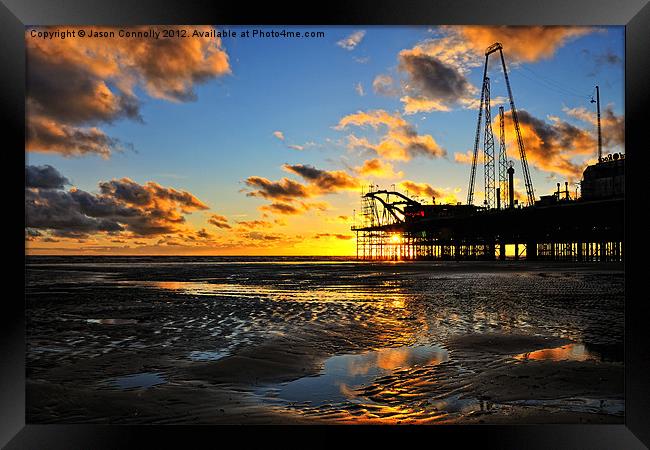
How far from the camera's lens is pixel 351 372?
8.22 metres

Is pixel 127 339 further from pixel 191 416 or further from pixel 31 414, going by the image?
pixel 191 416

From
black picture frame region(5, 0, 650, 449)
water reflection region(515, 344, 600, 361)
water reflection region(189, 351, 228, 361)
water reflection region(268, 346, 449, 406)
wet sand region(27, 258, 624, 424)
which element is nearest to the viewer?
black picture frame region(5, 0, 650, 449)

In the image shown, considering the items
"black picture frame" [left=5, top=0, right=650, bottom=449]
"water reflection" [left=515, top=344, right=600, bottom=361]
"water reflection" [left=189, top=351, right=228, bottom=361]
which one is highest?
"black picture frame" [left=5, top=0, right=650, bottom=449]

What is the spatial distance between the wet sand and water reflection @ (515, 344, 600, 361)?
19 mm

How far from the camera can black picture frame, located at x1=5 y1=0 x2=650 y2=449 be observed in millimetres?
4434

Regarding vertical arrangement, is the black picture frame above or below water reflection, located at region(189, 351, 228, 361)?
above

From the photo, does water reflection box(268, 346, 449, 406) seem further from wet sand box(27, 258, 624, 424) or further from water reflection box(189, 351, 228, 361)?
water reflection box(189, 351, 228, 361)

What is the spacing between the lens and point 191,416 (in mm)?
6020

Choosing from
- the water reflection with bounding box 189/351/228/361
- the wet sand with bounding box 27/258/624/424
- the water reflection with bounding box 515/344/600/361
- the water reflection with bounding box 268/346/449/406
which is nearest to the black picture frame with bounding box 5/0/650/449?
the wet sand with bounding box 27/258/624/424
